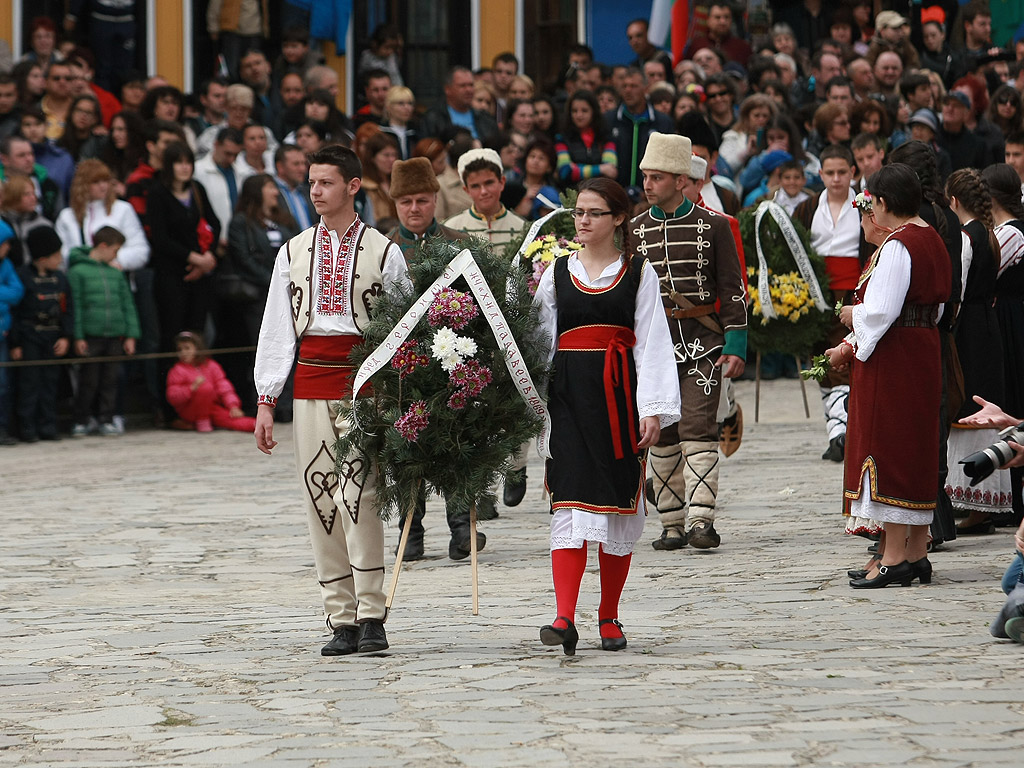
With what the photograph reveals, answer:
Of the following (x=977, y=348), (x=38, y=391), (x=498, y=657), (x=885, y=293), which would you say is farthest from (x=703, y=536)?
(x=38, y=391)

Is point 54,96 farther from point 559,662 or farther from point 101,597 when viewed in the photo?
point 559,662

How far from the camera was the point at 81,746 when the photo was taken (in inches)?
217

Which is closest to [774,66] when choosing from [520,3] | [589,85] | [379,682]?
[589,85]

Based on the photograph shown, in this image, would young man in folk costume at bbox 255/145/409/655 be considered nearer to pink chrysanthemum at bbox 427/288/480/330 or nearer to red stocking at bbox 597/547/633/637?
pink chrysanthemum at bbox 427/288/480/330

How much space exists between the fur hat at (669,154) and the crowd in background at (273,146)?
3.25 metres

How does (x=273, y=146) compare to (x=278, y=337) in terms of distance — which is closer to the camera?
(x=278, y=337)

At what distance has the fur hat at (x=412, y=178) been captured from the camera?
945 centimetres

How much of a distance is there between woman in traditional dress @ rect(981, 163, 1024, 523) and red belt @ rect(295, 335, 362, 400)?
14.0 feet

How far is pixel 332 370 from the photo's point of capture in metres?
7.00

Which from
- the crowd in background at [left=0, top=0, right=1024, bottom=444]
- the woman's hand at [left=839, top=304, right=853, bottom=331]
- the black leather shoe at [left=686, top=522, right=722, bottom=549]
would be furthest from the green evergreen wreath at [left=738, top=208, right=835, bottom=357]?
the woman's hand at [left=839, top=304, right=853, bottom=331]

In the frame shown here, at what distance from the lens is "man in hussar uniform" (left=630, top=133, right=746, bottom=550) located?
9258 millimetres

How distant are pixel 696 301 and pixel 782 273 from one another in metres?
3.28

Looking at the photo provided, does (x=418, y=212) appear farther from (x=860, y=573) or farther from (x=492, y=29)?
(x=492, y=29)

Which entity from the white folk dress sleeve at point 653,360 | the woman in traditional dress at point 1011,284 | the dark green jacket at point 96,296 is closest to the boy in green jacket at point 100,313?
the dark green jacket at point 96,296
